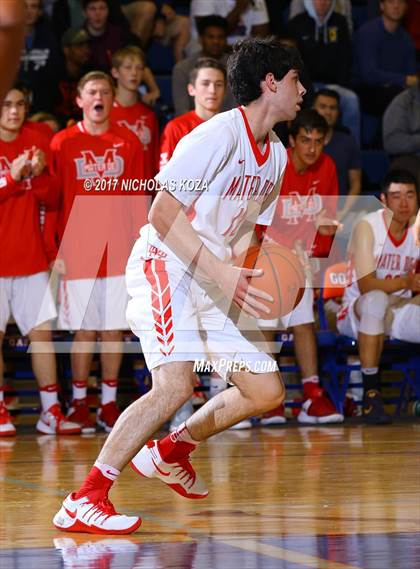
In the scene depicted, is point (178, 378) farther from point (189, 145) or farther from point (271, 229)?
point (271, 229)

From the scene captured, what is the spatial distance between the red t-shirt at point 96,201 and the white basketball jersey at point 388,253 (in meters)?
1.56

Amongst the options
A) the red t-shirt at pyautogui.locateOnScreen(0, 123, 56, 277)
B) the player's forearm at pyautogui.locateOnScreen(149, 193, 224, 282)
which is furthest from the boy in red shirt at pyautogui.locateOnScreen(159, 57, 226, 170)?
the player's forearm at pyautogui.locateOnScreen(149, 193, 224, 282)

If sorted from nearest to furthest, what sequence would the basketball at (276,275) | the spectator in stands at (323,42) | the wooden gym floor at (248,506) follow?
the wooden gym floor at (248,506) → the basketball at (276,275) → the spectator in stands at (323,42)

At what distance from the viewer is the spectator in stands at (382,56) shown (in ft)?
→ 31.4

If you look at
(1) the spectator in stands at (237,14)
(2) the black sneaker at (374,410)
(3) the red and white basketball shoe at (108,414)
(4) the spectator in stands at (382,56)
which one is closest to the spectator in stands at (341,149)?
(4) the spectator in stands at (382,56)

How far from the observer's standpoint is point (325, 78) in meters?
9.52

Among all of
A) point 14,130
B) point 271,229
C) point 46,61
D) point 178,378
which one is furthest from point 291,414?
point 178,378

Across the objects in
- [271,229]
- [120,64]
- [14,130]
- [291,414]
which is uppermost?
[120,64]

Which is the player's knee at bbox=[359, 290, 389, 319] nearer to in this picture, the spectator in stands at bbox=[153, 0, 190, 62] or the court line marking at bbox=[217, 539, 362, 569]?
the spectator in stands at bbox=[153, 0, 190, 62]

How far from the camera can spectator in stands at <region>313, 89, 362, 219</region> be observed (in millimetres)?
8320

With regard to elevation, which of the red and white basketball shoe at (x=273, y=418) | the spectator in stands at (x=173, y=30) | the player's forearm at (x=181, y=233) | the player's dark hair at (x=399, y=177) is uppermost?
the spectator in stands at (x=173, y=30)

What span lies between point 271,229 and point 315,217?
0.36 meters

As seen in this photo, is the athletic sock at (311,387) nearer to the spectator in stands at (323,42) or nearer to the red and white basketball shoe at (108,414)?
the red and white basketball shoe at (108,414)

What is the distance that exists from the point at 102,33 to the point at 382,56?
8.04 ft
